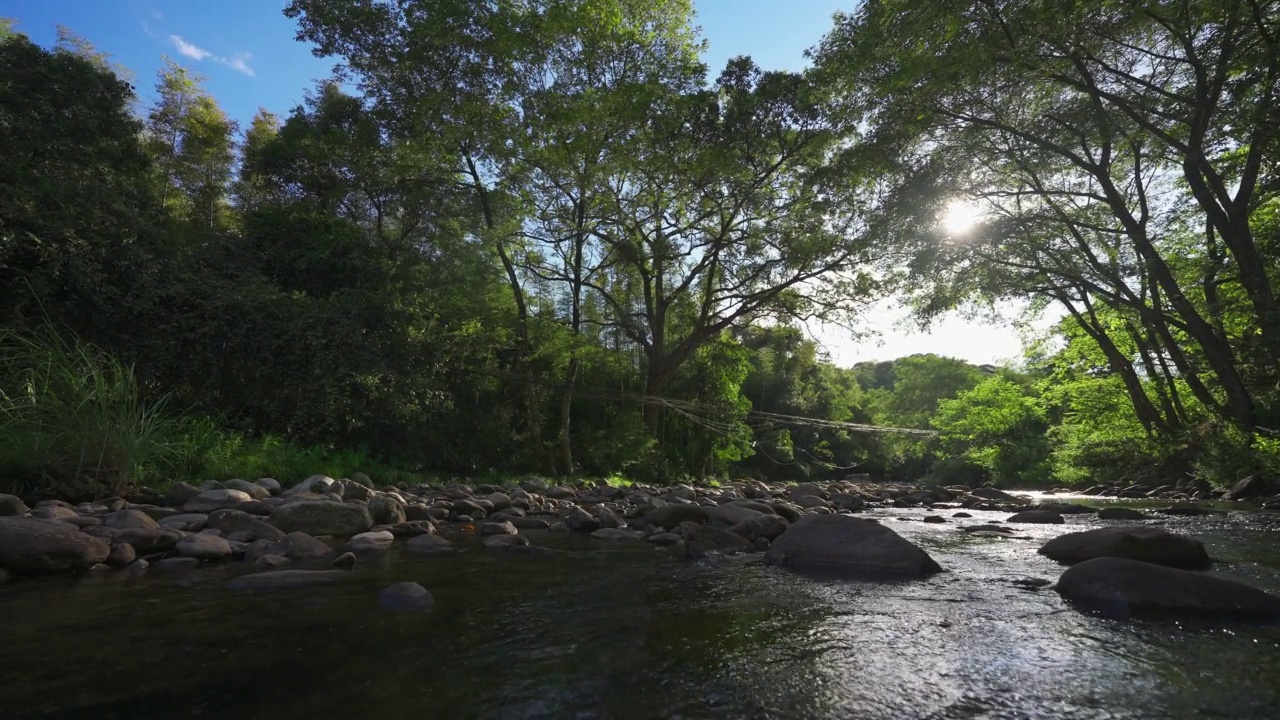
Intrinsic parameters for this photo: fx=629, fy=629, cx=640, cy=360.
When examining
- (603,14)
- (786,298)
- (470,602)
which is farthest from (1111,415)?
(470,602)

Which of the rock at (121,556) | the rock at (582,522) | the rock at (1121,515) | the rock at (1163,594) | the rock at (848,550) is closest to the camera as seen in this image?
the rock at (1163,594)

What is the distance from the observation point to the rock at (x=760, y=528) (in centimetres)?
539

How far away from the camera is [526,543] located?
483cm

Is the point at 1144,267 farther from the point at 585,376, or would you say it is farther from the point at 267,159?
the point at 267,159

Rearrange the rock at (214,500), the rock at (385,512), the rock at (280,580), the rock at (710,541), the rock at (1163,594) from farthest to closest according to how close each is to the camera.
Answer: the rock at (385,512) → the rock at (214,500) → the rock at (710,541) → the rock at (280,580) → the rock at (1163,594)

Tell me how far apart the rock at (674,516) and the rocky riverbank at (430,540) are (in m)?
0.01

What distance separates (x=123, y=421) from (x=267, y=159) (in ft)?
48.8

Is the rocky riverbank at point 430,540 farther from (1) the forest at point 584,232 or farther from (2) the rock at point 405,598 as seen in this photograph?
(1) the forest at point 584,232

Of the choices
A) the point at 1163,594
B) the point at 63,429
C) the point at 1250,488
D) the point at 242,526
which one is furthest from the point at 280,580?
the point at 1250,488

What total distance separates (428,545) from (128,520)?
193 centimetres

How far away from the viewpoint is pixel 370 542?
14.8 ft

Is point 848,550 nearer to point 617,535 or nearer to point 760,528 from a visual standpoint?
point 760,528

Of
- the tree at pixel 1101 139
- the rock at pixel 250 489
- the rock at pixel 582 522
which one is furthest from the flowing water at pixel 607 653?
the tree at pixel 1101 139

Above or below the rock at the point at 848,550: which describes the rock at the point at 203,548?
below
